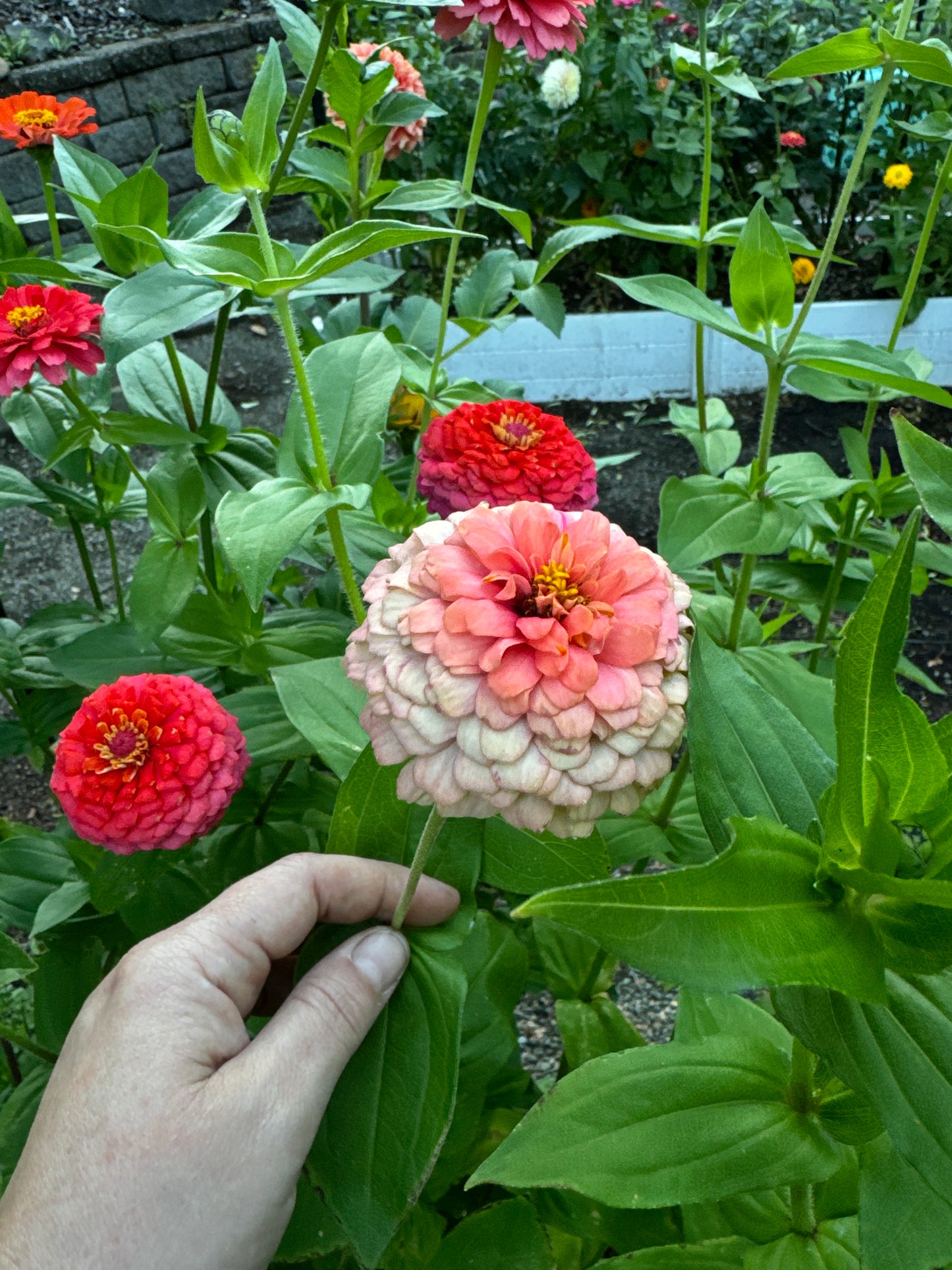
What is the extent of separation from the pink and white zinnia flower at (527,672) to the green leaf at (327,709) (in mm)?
184

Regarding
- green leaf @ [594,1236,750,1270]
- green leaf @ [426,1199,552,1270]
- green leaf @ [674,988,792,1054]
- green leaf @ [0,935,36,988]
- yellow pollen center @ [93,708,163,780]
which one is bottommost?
green leaf @ [426,1199,552,1270]

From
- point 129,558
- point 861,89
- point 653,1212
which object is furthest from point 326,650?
point 861,89

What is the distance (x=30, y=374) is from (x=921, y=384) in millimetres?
671

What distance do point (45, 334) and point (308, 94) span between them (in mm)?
273

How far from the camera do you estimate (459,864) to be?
0.65m

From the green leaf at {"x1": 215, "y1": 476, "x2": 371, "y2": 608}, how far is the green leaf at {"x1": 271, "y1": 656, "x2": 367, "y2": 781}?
0.06 metres

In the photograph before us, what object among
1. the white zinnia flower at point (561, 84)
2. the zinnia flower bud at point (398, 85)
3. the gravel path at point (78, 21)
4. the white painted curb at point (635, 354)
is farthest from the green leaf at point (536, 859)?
the gravel path at point (78, 21)

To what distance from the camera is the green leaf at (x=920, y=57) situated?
0.74 m

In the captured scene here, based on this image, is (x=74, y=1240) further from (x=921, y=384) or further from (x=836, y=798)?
(x=921, y=384)

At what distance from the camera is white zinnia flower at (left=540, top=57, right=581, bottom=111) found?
96.2 inches

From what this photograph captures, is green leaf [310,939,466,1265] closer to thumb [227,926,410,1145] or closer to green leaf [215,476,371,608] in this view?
thumb [227,926,410,1145]

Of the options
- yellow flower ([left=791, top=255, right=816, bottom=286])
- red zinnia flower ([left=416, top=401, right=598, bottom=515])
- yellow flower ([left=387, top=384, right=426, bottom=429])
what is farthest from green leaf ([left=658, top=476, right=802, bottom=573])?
yellow flower ([left=791, top=255, right=816, bottom=286])

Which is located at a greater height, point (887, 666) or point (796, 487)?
point (887, 666)

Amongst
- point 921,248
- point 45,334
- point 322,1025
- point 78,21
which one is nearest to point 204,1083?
point 322,1025
